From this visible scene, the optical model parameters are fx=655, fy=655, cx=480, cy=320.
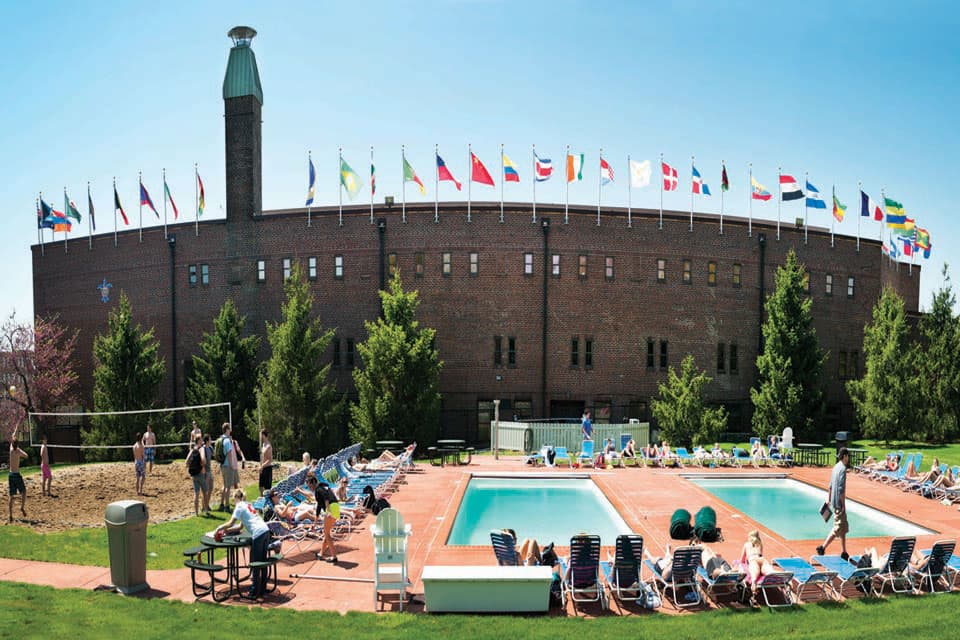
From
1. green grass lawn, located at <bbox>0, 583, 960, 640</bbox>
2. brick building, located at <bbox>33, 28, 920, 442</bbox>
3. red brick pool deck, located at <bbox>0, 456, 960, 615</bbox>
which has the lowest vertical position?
red brick pool deck, located at <bbox>0, 456, 960, 615</bbox>

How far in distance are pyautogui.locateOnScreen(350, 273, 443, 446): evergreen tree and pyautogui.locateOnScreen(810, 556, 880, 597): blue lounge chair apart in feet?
67.0

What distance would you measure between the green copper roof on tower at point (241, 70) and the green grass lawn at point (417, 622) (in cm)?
3236

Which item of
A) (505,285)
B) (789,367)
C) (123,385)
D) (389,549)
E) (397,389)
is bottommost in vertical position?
(389,549)

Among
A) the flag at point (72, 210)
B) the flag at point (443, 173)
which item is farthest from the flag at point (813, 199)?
the flag at point (72, 210)

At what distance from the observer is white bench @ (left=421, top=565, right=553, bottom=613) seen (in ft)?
30.3

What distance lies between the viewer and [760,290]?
36.6m

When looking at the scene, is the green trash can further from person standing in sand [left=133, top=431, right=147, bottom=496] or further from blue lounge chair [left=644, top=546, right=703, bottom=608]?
person standing in sand [left=133, top=431, right=147, bottom=496]

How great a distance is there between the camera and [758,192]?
32.3m

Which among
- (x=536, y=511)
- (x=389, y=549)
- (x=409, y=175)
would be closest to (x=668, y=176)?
(x=409, y=175)

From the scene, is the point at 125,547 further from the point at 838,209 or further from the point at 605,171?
the point at 838,209

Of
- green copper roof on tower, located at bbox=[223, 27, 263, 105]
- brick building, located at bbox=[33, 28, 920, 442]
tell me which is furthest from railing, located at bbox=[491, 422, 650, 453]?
green copper roof on tower, located at bbox=[223, 27, 263, 105]

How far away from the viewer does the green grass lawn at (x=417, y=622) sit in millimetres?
8336

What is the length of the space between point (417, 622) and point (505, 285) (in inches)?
1016

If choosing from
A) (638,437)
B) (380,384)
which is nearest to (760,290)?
A: (638,437)
